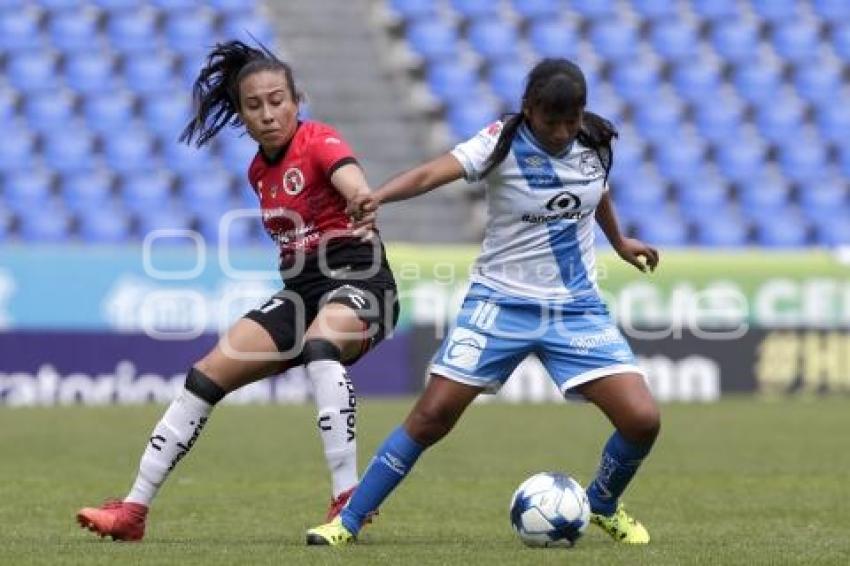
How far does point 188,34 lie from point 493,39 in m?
4.01

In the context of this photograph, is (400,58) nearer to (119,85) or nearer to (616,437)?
(119,85)

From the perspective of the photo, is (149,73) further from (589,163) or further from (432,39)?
(589,163)

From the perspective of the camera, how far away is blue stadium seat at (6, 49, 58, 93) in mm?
22250

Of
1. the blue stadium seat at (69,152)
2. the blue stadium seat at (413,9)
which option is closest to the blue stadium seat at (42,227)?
the blue stadium seat at (69,152)

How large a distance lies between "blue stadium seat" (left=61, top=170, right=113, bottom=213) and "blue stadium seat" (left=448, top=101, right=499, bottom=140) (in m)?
4.36

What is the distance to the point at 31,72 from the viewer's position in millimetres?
22359

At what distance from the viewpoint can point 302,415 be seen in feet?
56.2

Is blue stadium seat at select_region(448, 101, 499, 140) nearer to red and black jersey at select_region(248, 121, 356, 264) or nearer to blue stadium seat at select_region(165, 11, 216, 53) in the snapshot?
blue stadium seat at select_region(165, 11, 216, 53)

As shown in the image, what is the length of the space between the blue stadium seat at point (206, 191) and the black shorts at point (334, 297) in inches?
517

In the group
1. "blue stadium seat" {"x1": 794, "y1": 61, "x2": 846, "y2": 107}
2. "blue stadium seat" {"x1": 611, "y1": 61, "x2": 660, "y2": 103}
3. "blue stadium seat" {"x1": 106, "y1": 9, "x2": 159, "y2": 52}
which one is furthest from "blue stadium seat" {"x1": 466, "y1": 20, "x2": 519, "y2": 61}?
"blue stadium seat" {"x1": 106, "y1": 9, "x2": 159, "y2": 52}

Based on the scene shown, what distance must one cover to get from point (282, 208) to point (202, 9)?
15.7 m

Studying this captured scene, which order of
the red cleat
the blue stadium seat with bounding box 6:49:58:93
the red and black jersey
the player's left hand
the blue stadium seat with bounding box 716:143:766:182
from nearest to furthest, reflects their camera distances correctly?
1. the red cleat
2. the red and black jersey
3. the player's left hand
4. the blue stadium seat with bounding box 6:49:58:93
5. the blue stadium seat with bounding box 716:143:766:182

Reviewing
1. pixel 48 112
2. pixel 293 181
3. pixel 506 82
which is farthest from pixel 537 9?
pixel 293 181

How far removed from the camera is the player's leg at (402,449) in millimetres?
7680
